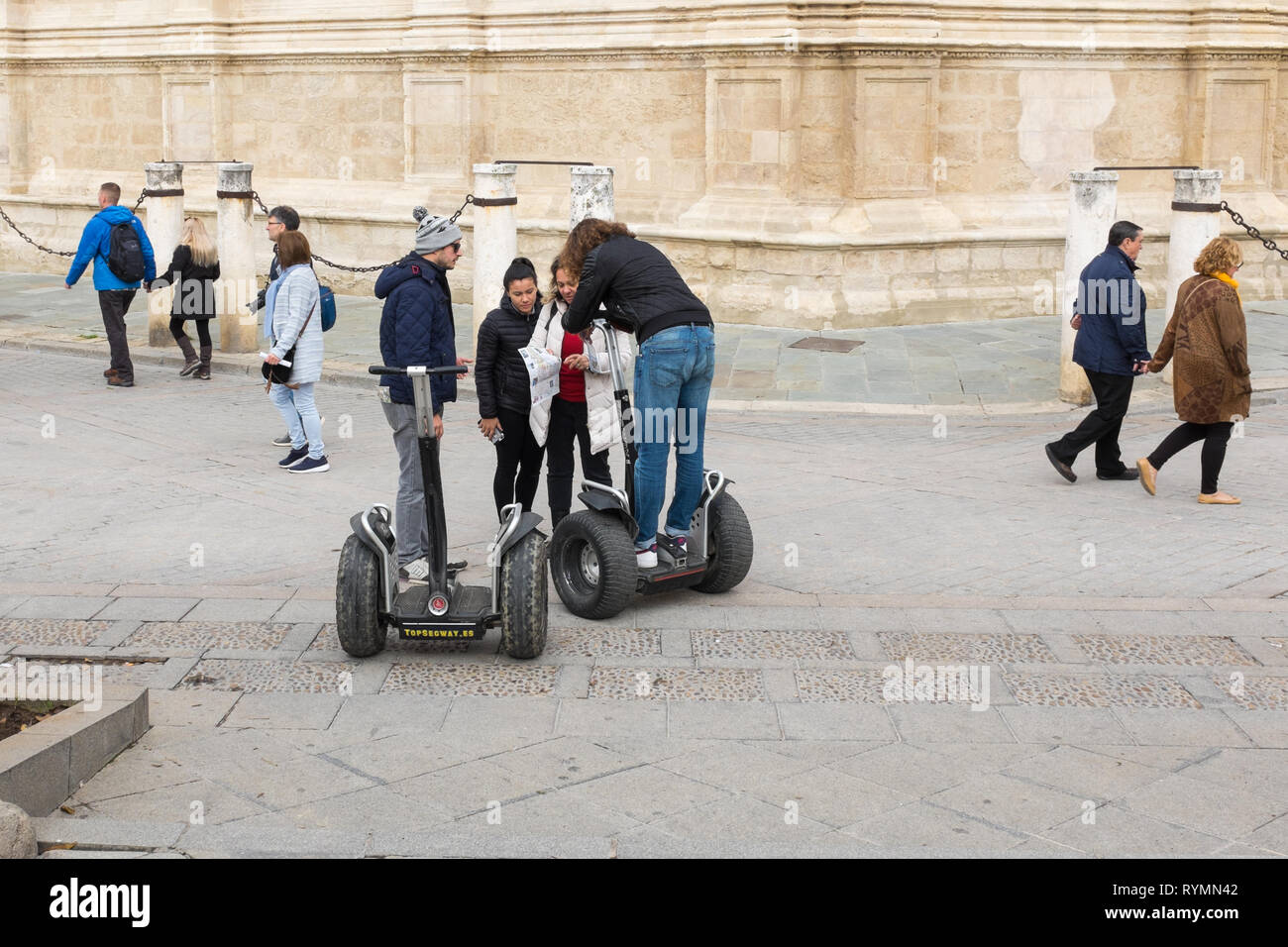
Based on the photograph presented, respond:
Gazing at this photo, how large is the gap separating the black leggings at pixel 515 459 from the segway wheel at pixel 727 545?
3.53ft

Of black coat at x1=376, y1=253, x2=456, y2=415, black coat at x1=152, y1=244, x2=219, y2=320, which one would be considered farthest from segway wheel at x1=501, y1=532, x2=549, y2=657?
black coat at x1=152, y1=244, x2=219, y2=320

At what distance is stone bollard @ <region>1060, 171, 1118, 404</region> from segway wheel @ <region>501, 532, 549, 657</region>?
7.34 m

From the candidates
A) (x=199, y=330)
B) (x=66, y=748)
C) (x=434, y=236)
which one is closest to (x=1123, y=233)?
(x=434, y=236)

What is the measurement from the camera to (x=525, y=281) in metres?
8.25

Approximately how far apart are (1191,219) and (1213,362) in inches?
154

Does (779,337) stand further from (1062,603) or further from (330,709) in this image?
(330,709)

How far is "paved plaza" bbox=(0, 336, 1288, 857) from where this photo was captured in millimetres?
5211

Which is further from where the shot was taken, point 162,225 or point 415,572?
point 162,225

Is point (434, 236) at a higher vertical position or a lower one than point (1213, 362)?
higher

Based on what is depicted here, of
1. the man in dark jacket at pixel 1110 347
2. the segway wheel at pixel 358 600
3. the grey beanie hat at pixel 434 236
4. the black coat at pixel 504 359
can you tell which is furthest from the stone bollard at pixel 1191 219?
the segway wheel at pixel 358 600

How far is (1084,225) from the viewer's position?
13047 mm

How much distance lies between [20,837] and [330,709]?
181 centimetres

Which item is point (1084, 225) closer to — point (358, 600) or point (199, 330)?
point (199, 330)
